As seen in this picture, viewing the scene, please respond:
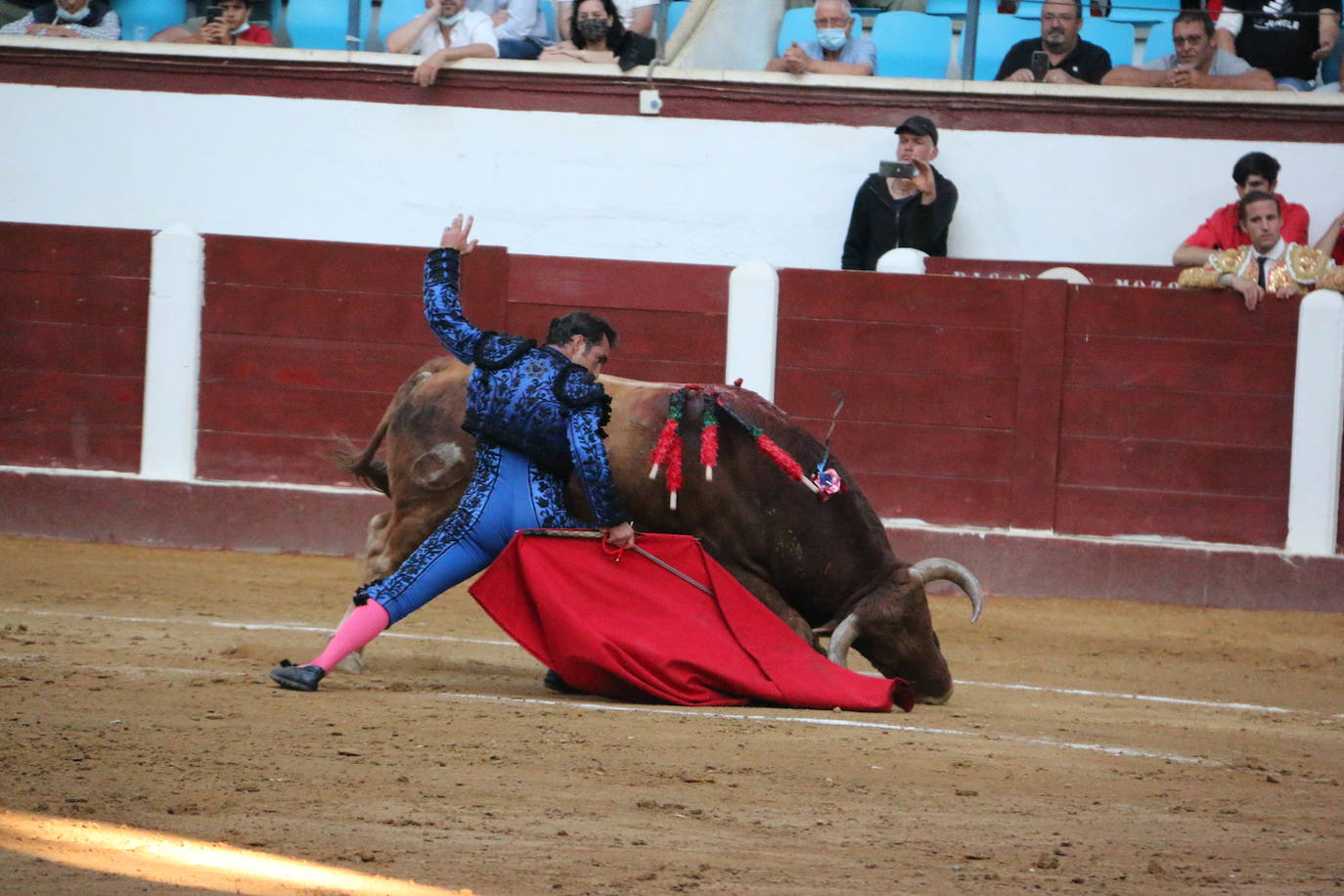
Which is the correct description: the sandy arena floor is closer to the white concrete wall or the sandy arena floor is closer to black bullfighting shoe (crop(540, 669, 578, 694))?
black bullfighting shoe (crop(540, 669, 578, 694))

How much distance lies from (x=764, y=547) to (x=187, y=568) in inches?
136

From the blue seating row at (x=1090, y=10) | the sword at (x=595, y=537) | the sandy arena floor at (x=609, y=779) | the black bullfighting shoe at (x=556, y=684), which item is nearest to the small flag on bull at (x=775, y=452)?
the sword at (x=595, y=537)

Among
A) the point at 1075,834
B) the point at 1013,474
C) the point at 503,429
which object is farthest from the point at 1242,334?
the point at 1075,834

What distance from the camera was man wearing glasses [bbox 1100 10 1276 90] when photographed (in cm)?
841

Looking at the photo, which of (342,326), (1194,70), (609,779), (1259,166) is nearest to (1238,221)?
(1259,166)

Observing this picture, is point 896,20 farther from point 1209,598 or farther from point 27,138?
point 27,138

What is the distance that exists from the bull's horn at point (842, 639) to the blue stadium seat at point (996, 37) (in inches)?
194

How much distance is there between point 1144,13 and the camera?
30.6ft

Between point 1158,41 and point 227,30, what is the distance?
499 cm

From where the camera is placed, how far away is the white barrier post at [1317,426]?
7.63 meters

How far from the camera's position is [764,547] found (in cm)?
511

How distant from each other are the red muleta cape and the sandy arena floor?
11cm

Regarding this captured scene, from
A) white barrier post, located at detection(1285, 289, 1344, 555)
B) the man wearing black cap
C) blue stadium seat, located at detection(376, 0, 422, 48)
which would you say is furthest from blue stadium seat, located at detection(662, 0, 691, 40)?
white barrier post, located at detection(1285, 289, 1344, 555)

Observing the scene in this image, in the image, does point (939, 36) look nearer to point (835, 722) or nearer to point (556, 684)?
point (556, 684)
